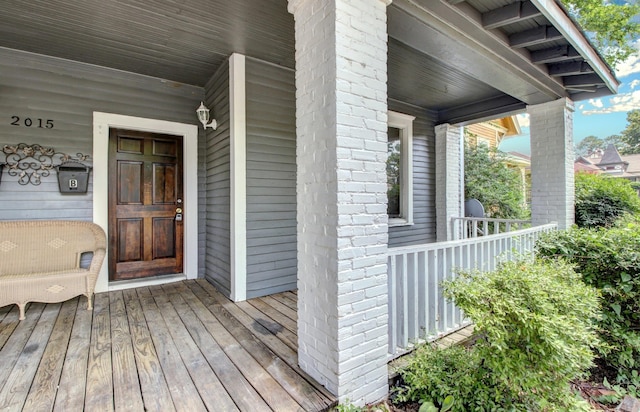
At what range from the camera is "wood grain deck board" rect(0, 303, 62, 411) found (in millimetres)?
1601

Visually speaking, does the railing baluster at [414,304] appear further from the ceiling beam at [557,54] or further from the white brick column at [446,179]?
the white brick column at [446,179]

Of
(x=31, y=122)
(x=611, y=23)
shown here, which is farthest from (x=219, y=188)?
(x=611, y=23)

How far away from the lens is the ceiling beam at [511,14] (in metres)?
2.47

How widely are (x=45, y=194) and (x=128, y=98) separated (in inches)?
54.5

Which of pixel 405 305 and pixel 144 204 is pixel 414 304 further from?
pixel 144 204

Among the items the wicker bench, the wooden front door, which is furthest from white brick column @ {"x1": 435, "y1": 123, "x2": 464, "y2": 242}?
the wicker bench

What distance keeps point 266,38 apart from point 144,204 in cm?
250

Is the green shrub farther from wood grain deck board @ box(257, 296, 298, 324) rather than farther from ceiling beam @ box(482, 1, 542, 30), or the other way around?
ceiling beam @ box(482, 1, 542, 30)

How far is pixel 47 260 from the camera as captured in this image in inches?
124

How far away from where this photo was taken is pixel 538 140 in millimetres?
4281

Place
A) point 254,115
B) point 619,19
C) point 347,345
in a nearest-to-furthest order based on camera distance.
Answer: point 347,345, point 254,115, point 619,19

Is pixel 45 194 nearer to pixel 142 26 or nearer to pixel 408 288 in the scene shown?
pixel 142 26

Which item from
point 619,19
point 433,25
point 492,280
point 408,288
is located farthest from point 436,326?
point 619,19

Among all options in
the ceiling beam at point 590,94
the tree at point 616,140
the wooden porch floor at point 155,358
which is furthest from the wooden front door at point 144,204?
the tree at point 616,140
